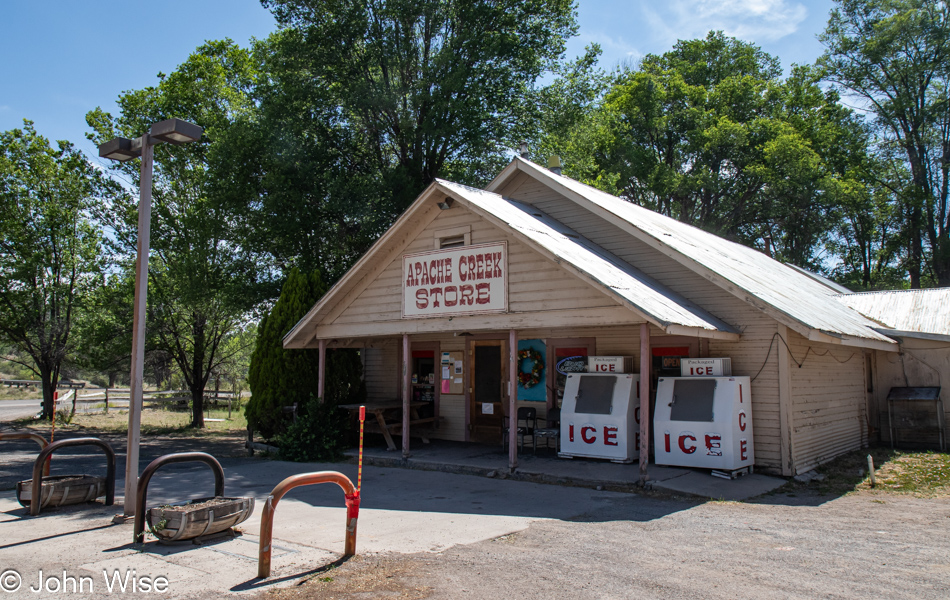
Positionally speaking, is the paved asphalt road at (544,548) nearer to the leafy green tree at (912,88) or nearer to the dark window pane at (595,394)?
the dark window pane at (595,394)

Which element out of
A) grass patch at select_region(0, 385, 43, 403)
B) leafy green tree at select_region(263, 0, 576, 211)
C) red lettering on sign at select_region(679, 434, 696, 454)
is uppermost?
leafy green tree at select_region(263, 0, 576, 211)

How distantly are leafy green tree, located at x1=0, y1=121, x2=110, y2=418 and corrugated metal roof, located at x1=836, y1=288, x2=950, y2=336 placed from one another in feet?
79.5

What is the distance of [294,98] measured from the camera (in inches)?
781

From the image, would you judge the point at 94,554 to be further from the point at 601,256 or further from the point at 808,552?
the point at 601,256

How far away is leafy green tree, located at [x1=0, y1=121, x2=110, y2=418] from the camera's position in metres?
23.0

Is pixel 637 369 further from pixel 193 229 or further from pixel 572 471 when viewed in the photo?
pixel 193 229

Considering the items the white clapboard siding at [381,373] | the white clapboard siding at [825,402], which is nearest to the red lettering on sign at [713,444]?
the white clapboard siding at [825,402]

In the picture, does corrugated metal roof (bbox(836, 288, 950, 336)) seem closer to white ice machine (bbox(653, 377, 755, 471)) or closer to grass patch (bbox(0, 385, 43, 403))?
white ice machine (bbox(653, 377, 755, 471))

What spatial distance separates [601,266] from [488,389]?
5299 millimetres

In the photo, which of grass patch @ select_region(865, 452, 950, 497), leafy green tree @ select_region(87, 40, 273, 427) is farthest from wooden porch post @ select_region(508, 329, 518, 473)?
leafy green tree @ select_region(87, 40, 273, 427)

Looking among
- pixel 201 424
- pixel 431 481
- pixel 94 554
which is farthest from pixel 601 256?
pixel 201 424

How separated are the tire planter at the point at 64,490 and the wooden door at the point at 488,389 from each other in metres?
8.14

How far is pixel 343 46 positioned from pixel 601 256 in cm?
1287

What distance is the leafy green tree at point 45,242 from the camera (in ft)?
75.5
